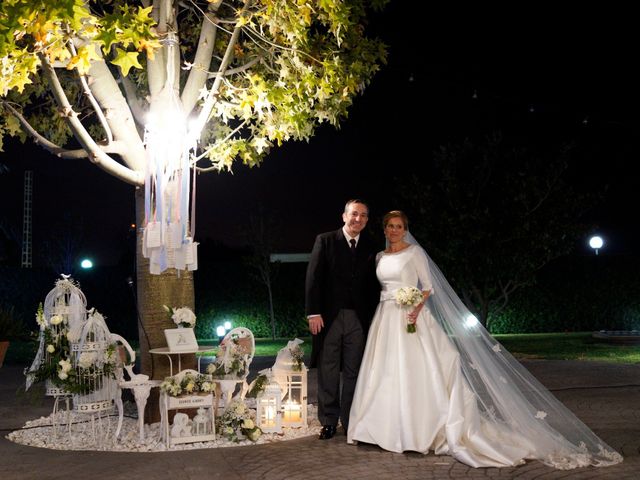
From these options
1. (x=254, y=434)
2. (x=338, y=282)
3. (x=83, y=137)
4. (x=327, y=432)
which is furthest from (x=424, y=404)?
(x=83, y=137)

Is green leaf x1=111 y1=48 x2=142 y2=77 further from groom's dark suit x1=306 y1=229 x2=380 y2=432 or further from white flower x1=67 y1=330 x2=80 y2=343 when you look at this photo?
white flower x1=67 y1=330 x2=80 y2=343

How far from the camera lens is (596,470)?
5383 millimetres

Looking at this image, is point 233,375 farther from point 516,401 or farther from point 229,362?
point 516,401

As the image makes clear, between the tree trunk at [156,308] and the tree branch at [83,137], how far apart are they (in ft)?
1.11

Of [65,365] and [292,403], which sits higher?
[65,365]

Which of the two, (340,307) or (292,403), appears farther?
(292,403)

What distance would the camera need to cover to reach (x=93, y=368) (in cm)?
682

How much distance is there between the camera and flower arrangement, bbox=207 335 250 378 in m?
7.04

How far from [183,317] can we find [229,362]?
0.63 meters

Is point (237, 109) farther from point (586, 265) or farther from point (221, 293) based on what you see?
point (586, 265)

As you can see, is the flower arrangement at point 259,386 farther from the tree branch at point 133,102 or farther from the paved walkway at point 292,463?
the tree branch at point 133,102

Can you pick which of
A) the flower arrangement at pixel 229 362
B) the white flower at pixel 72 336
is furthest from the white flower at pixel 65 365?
the flower arrangement at pixel 229 362

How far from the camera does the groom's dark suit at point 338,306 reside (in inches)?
269

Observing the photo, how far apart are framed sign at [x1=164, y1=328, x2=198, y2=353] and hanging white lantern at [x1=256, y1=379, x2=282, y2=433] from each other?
78 centimetres
